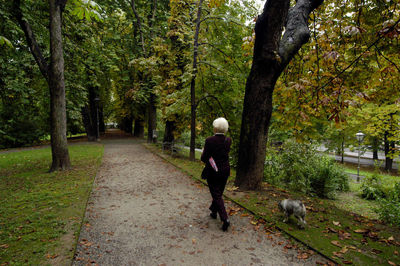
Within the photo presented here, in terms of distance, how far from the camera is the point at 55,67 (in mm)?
7785

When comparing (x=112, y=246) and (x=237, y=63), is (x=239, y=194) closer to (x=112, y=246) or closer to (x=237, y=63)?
(x=112, y=246)

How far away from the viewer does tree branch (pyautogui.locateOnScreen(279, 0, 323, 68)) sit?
4836 mm

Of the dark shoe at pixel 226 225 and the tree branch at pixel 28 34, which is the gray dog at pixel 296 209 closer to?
the dark shoe at pixel 226 225

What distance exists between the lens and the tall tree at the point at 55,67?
7.59 m

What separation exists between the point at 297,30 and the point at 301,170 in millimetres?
4789

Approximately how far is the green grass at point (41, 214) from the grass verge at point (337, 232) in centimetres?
343

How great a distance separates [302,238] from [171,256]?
2158 mm

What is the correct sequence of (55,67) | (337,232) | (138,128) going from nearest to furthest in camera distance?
(337,232) → (55,67) → (138,128)

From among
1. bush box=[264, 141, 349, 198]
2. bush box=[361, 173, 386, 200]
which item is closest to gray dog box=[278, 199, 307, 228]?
bush box=[264, 141, 349, 198]

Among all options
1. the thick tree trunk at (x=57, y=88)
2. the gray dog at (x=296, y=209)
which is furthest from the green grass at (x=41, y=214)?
the gray dog at (x=296, y=209)

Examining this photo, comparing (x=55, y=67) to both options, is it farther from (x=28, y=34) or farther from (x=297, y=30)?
(x=297, y=30)

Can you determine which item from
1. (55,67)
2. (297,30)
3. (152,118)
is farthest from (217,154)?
(152,118)

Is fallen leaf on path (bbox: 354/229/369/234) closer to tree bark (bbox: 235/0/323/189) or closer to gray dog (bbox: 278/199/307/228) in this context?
gray dog (bbox: 278/199/307/228)

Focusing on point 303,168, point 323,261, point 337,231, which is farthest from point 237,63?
point 323,261
